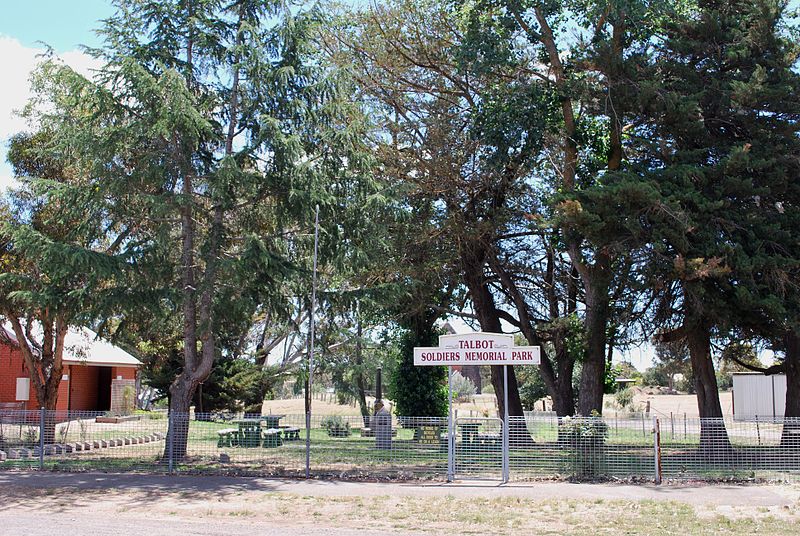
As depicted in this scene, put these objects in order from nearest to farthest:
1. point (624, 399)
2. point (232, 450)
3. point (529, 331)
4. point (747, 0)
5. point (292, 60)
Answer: point (232, 450) < point (292, 60) < point (747, 0) < point (529, 331) < point (624, 399)

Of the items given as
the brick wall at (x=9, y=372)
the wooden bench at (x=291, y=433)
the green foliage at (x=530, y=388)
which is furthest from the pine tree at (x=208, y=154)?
the green foliage at (x=530, y=388)

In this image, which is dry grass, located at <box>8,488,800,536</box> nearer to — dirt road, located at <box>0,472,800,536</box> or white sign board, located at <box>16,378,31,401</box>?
dirt road, located at <box>0,472,800,536</box>

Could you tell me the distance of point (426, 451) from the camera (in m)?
17.5

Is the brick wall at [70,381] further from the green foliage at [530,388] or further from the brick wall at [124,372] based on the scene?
the green foliage at [530,388]

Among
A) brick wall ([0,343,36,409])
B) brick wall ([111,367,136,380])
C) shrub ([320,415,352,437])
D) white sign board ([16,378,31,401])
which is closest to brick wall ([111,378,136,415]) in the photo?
brick wall ([111,367,136,380])

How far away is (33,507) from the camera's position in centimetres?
1205

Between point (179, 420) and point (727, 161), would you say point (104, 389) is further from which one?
point (727, 161)

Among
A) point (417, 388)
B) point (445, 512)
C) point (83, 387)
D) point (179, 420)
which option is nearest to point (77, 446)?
point (179, 420)

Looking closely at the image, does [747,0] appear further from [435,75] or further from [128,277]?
[128,277]

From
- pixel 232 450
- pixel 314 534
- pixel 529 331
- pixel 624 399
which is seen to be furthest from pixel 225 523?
pixel 624 399

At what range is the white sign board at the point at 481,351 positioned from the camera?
50.3ft

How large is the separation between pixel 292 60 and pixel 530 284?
12.8 meters

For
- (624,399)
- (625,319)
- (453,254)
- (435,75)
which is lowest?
(624,399)

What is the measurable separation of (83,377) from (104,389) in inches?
71.1
